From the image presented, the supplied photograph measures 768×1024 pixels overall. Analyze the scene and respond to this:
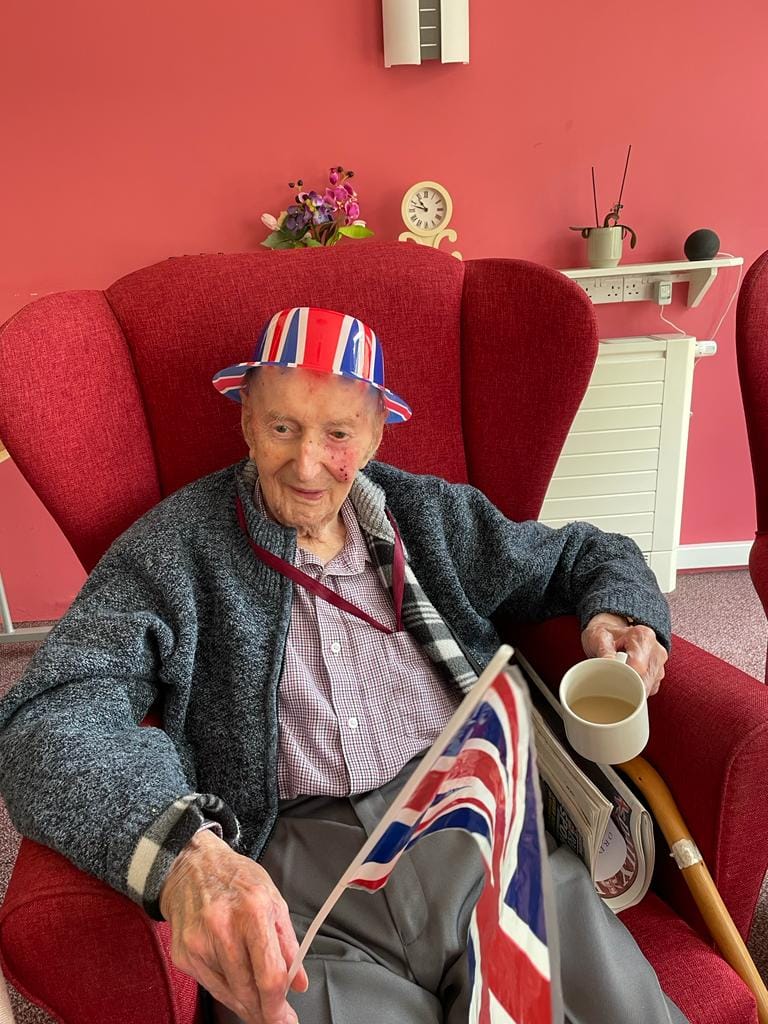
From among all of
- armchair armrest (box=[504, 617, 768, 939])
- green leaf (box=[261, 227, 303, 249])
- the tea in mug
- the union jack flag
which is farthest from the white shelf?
the union jack flag

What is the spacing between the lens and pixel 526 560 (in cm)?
122

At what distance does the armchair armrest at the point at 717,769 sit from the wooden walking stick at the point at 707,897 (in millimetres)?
21

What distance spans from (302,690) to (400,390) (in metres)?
0.54

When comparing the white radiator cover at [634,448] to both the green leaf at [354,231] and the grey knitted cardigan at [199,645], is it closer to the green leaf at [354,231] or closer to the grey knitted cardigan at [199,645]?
the green leaf at [354,231]

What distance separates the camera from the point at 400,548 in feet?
3.89

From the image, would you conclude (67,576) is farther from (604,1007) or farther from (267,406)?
(604,1007)

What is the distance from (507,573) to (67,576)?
1937 millimetres

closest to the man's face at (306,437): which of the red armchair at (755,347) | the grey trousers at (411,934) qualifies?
the grey trousers at (411,934)

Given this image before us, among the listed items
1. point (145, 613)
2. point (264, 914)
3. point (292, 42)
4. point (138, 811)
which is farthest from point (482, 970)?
point (292, 42)

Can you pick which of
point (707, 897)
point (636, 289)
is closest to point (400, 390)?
point (707, 897)

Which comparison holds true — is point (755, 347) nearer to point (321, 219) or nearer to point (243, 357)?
point (243, 357)

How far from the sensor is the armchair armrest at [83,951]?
0.72 metres

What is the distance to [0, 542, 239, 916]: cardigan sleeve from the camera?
0.75m

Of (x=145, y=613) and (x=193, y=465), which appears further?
(x=193, y=465)
